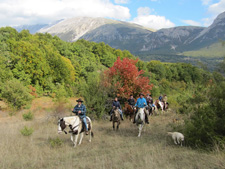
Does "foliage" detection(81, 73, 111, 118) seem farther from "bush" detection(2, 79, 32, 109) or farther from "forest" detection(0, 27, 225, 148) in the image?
"bush" detection(2, 79, 32, 109)

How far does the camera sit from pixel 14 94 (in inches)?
973

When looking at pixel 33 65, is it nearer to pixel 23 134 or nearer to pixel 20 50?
pixel 20 50

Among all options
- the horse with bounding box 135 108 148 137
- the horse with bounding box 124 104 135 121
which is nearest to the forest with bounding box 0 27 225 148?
the horse with bounding box 124 104 135 121

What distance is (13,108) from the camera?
25781 millimetres

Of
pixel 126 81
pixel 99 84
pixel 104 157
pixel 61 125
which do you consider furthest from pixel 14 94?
pixel 104 157

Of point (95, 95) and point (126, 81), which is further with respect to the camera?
point (126, 81)

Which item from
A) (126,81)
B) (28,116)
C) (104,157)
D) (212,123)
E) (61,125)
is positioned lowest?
(28,116)

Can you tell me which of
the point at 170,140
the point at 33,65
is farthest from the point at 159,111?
the point at 33,65

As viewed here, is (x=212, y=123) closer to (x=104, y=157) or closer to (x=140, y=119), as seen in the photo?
(x=104, y=157)

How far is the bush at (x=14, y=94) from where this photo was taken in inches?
973

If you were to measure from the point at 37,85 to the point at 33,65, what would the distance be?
15.7 feet

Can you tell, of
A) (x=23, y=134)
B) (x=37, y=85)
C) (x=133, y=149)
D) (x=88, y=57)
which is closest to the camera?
(x=133, y=149)

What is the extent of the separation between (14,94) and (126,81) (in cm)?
1722

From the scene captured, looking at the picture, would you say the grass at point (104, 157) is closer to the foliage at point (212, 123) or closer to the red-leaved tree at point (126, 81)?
the foliage at point (212, 123)
